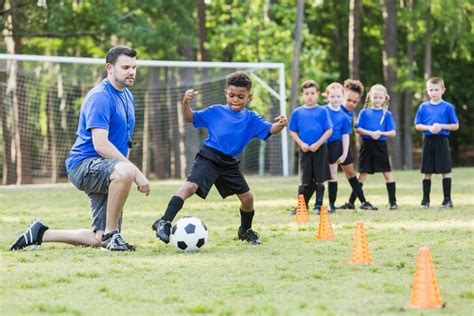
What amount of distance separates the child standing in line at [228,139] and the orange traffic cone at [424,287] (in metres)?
3.42

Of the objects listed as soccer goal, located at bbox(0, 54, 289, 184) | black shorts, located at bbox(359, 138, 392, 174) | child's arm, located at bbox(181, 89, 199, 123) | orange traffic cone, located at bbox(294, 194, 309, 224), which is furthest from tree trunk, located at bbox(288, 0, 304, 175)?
child's arm, located at bbox(181, 89, 199, 123)

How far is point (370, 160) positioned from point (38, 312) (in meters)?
8.08

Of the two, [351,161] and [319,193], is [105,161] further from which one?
[351,161]

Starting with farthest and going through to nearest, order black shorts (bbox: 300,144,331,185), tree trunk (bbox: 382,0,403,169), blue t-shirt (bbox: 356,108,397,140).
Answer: tree trunk (bbox: 382,0,403,169), blue t-shirt (bbox: 356,108,397,140), black shorts (bbox: 300,144,331,185)

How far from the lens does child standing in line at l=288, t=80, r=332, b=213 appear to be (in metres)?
11.5

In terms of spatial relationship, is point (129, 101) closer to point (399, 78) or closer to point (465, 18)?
point (465, 18)

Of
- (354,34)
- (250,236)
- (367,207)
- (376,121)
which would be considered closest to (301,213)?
(367,207)

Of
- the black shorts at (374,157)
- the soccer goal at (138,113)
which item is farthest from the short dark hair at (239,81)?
the soccer goal at (138,113)

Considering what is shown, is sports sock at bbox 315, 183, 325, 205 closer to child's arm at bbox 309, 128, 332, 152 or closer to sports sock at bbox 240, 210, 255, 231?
child's arm at bbox 309, 128, 332, 152

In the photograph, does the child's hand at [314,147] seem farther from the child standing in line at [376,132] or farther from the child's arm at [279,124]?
the child's arm at [279,124]

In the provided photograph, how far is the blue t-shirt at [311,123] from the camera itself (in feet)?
Result: 37.8

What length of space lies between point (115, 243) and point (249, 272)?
1699mm

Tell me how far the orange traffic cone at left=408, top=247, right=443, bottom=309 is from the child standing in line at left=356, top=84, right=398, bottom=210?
744cm

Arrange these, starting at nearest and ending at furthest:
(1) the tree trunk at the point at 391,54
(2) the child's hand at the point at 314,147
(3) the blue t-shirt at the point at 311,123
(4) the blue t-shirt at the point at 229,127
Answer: (4) the blue t-shirt at the point at 229,127 < (2) the child's hand at the point at 314,147 < (3) the blue t-shirt at the point at 311,123 < (1) the tree trunk at the point at 391,54
